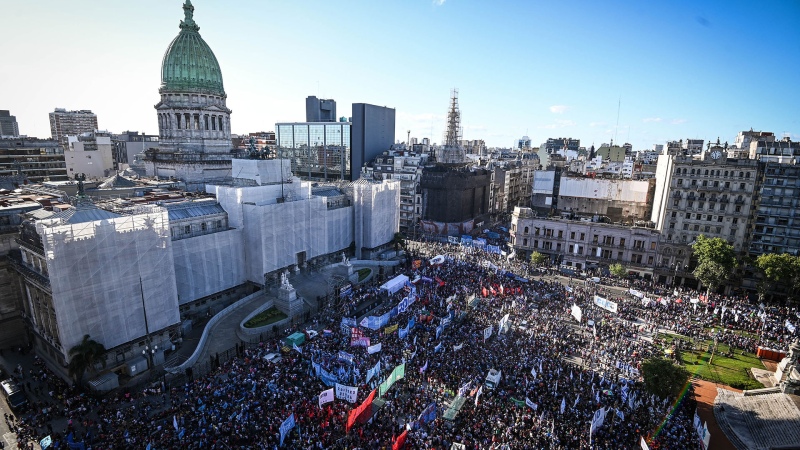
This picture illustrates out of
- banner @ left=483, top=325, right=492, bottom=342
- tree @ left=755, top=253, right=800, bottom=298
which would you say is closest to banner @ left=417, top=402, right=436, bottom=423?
banner @ left=483, top=325, right=492, bottom=342

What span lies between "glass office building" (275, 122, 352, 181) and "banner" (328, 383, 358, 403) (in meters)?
95.8

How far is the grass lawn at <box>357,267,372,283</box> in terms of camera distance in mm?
56172

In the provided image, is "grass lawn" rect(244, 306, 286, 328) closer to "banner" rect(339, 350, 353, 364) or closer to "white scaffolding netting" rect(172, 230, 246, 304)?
"white scaffolding netting" rect(172, 230, 246, 304)

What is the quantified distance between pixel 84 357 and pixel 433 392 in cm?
2586

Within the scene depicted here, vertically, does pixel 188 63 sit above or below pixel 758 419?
above

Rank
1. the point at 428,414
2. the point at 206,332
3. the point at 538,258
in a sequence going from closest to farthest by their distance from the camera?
the point at 428,414, the point at 206,332, the point at 538,258

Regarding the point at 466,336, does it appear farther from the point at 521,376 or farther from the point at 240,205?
the point at 240,205

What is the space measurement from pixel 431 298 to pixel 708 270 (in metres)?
36.9

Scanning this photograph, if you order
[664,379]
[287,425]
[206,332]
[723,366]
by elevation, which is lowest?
[723,366]

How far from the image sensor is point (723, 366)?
3700 centimetres

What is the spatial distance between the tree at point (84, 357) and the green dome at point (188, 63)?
151 feet

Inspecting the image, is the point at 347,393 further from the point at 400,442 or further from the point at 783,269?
the point at 783,269

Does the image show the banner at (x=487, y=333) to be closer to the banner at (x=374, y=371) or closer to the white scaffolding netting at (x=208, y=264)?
the banner at (x=374, y=371)

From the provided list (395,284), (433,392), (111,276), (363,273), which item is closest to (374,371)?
(433,392)
